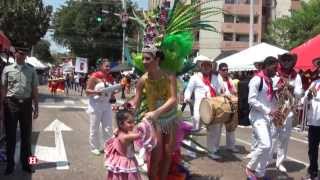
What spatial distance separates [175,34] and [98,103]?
3.06 metres

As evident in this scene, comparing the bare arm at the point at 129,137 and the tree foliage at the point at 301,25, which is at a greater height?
the tree foliage at the point at 301,25

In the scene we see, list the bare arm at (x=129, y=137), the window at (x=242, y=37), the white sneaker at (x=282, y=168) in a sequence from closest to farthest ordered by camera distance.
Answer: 1. the bare arm at (x=129, y=137)
2. the white sneaker at (x=282, y=168)
3. the window at (x=242, y=37)

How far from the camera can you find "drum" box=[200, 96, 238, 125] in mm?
→ 10930

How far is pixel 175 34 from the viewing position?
30.0 ft

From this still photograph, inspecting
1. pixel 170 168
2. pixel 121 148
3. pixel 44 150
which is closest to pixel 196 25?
pixel 170 168

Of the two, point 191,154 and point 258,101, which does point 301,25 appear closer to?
point 191,154

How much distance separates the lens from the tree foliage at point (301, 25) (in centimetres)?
4375

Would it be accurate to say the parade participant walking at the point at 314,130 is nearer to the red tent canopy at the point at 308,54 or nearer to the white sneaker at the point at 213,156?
the white sneaker at the point at 213,156

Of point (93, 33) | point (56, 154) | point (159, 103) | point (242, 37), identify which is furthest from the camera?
point (242, 37)

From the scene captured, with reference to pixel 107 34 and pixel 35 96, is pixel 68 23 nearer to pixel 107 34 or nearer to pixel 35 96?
pixel 107 34

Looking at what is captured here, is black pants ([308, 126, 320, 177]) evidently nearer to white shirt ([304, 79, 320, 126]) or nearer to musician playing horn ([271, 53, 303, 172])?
white shirt ([304, 79, 320, 126])

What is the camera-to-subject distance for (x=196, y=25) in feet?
31.6

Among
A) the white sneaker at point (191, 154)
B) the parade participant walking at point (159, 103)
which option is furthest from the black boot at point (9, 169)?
the white sneaker at point (191, 154)

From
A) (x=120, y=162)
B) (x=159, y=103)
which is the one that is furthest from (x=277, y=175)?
(x=120, y=162)
